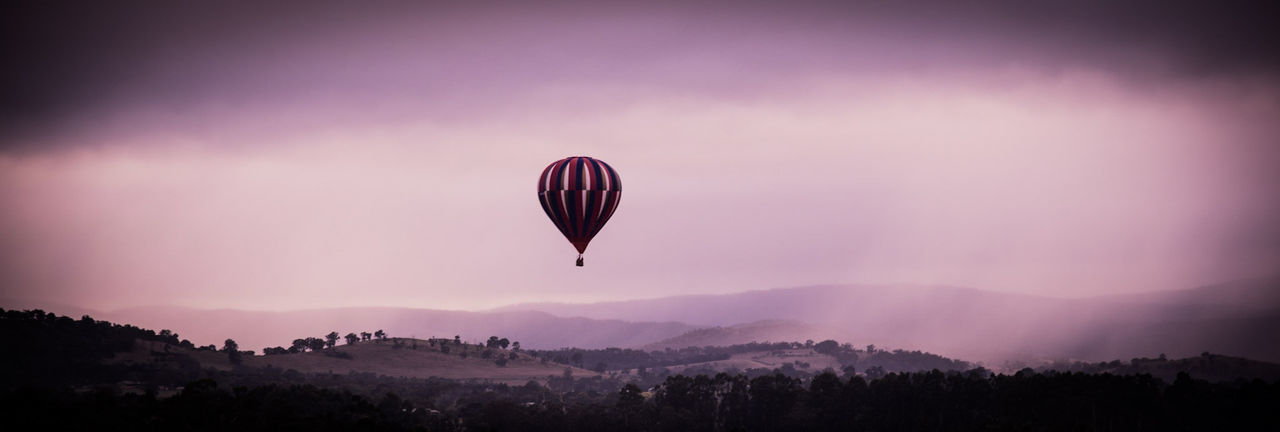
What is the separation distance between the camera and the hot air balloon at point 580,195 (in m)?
142

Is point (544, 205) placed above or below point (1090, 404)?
above

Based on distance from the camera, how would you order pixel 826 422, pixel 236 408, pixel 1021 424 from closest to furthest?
1. pixel 236 408
2. pixel 1021 424
3. pixel 826 422

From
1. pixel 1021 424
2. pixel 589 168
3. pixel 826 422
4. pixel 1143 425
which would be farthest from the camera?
pixel 826 422

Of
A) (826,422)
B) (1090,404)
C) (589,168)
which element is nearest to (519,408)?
(826,422)

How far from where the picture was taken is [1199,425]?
167 m

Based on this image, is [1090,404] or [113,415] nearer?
[113,415]

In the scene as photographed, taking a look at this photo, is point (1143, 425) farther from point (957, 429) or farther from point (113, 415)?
point (113, 415)

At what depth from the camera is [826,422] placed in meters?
178

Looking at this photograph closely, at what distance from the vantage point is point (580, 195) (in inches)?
5581

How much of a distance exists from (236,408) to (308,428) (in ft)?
51.4

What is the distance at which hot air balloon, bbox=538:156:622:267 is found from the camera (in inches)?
5586

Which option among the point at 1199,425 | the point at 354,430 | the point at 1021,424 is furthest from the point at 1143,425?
the point at 354,430

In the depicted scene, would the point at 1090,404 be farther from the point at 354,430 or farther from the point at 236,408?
the point at 236,408

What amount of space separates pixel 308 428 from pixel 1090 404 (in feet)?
367
